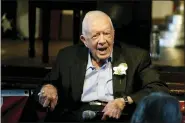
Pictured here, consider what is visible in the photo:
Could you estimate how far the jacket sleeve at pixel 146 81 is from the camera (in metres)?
2.05

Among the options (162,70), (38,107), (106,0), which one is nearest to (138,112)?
(38,107)

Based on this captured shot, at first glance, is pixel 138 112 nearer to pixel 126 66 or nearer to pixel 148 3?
pixel 126 66

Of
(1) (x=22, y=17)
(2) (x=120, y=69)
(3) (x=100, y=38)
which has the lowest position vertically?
(2) (x=120, y=69)

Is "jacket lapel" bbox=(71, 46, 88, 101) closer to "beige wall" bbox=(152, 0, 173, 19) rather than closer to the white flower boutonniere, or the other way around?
the white flower boutonniere

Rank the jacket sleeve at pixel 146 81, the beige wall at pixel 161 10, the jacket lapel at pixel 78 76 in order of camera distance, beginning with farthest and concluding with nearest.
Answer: the beige wall at pixel 161 10, the jacket lapel at pixel 78 76, the jacket sleeve at pixel 146 81

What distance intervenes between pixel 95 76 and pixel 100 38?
230 mm

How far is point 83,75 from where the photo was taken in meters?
2.18

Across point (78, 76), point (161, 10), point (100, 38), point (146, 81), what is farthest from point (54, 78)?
point (161, 10)

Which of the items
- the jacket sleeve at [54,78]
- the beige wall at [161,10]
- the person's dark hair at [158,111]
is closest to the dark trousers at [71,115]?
the jacket sleeve at [54,78]

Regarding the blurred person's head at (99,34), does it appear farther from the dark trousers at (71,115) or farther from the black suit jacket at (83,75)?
the dark trousers at (71,115)

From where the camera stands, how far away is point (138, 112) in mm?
1445

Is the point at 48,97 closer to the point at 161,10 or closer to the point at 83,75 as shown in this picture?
the point at 83,75

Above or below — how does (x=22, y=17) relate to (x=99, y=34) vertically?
above

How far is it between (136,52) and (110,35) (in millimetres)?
205
